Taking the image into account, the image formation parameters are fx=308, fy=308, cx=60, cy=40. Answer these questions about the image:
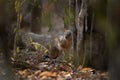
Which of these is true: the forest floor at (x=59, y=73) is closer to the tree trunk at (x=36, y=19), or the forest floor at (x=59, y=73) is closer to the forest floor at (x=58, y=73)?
the forest floor at (x=58, y=73)

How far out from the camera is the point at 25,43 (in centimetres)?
676

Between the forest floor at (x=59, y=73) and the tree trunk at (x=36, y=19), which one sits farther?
the tree trunk at (x=36, y=19)

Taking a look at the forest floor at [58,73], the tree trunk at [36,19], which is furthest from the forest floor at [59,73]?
the tree trunk at [36,19]

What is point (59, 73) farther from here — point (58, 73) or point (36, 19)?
point (36, 19)

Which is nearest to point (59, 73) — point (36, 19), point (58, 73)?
point (58, 73)

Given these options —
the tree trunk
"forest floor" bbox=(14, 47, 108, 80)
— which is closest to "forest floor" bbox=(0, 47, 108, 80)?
"forest floor" bbox=(14, 47, 108, 80)

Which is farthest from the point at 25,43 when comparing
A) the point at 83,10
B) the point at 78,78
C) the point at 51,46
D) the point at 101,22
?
the point at 101,22

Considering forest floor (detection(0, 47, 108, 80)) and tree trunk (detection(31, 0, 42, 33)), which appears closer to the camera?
forest floor (detection(0, 47, 108, 80))

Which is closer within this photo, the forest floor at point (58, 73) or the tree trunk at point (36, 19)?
the forest floor at point (58, 73)

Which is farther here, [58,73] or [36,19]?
[36,19]

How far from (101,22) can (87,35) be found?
3172 mm

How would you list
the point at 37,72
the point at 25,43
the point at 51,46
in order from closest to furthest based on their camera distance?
the point at 37,72
the point at 51,46
the point at 25,43

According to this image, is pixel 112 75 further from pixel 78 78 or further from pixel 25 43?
pixel 25 43

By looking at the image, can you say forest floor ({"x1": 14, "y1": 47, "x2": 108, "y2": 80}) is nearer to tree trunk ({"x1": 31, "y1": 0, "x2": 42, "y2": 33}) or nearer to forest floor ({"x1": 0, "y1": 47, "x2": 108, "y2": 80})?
forest floor ({"x1": 0, "y1": 47, "x2": 108, "y2": 80})
